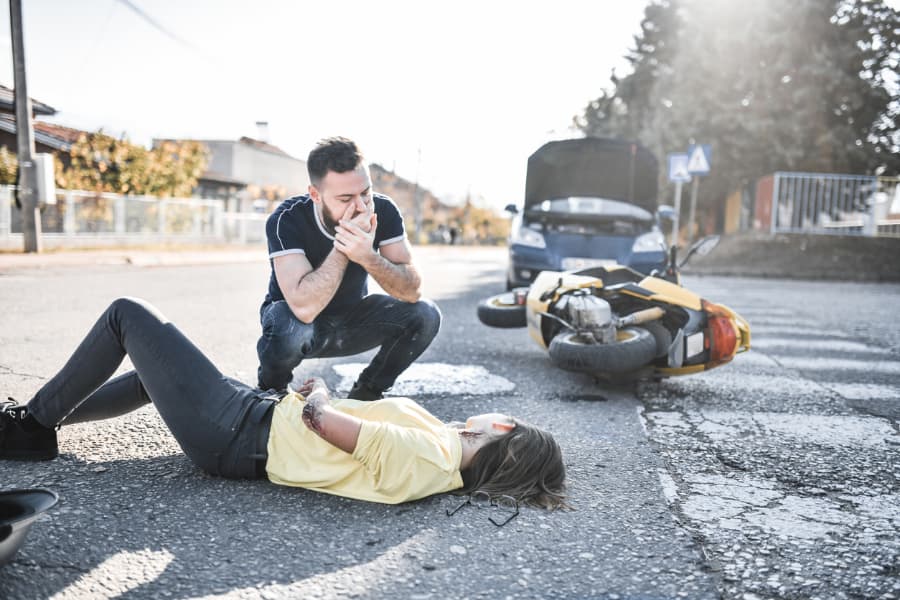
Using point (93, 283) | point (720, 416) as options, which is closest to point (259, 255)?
point (93, 283)

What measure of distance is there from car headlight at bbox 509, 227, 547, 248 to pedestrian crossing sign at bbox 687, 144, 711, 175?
7309 millimetres

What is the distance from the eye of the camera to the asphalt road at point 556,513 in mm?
2021

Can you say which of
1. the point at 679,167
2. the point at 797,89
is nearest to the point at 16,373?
the point at 679,167

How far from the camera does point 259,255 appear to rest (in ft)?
66.8

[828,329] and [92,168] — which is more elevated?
[92,168]

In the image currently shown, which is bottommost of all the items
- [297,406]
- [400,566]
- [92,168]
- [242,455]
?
[400,566]

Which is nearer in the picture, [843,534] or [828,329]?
[843,534]

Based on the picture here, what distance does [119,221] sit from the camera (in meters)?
21.1

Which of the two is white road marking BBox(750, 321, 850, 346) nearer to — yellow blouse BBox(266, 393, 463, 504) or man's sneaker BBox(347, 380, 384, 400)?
man's sneaker BBox(347, 380, 384, 400)

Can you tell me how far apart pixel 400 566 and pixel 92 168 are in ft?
79.3

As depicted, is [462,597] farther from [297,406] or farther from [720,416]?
[720,416]

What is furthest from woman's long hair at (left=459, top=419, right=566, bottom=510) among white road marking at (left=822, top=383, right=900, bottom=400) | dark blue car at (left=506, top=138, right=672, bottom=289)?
dark blue car at (left=506, top=138, right=672, bottom=289)

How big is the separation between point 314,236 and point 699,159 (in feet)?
43.7

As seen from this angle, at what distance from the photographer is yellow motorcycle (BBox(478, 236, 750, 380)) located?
4.19m
